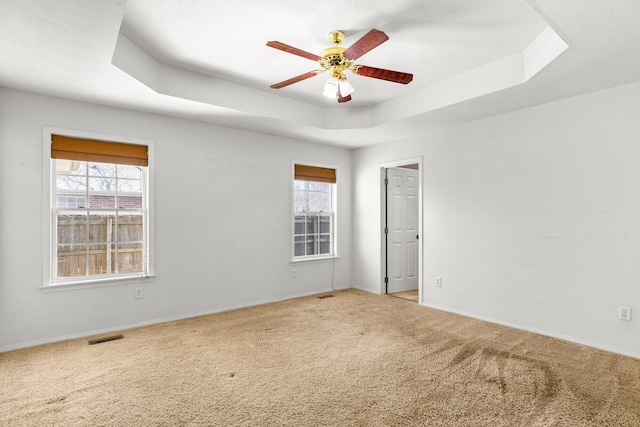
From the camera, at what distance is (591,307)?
338 cm

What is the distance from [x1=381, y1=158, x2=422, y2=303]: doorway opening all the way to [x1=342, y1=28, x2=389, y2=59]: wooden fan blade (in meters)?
3.01

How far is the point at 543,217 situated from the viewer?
3725mm

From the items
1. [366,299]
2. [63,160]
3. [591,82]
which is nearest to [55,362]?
[63,160]

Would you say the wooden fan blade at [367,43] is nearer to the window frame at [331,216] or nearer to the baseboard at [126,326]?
the window frame at [331,216]

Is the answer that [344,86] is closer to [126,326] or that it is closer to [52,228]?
[52,228]

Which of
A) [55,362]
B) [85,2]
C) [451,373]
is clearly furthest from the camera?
[55,362]

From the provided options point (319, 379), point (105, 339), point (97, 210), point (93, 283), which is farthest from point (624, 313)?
point (97, 210)

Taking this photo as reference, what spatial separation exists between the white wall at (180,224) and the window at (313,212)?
19cm

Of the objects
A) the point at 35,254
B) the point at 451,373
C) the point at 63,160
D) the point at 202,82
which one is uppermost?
the point at 202,82

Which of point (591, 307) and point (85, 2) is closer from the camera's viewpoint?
point (85, 2)

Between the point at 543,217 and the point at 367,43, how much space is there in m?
2.79

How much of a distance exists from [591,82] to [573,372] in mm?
2551

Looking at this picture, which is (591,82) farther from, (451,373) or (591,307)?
(451,373)

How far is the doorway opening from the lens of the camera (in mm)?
5676
